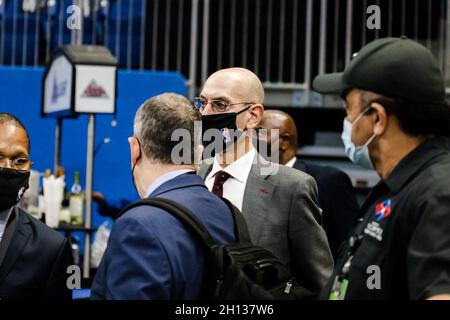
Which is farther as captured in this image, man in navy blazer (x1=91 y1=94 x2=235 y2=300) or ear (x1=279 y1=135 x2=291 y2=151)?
ear (x1=279 y1=135 x2=291 y2=151)

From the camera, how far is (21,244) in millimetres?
2578

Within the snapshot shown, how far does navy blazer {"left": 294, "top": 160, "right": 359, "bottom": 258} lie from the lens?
14.5ft

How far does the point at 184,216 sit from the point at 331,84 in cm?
56

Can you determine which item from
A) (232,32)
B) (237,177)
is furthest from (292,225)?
(232,32)

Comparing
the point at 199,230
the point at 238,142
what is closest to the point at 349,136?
the point at 199,230

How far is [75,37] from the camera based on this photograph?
7.11 meters

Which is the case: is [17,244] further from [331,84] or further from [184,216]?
[331,84]

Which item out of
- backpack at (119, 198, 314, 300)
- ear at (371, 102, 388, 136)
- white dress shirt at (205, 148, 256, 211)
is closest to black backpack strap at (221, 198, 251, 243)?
backpack at (119, 198, 314, 300)

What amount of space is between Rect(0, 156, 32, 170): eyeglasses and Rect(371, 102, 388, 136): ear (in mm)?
1501

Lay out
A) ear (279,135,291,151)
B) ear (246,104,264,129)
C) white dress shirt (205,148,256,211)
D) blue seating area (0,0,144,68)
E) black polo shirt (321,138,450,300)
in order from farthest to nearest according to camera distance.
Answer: blue seating area (0,0,144,68), ear (279,135,291,151), ear (246,104,264,129), white dress shirt (205,148,256,211), black polo shirt (321,138,450,300)

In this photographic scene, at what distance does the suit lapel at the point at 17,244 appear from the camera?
2529 millimetres

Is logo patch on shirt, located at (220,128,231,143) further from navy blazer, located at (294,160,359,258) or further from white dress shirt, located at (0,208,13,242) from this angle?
navy blazer, located at (294,160,359,258)

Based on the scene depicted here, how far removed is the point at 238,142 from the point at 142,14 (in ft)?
15.4

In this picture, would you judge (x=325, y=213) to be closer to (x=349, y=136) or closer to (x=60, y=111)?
(x=60, y=111)
